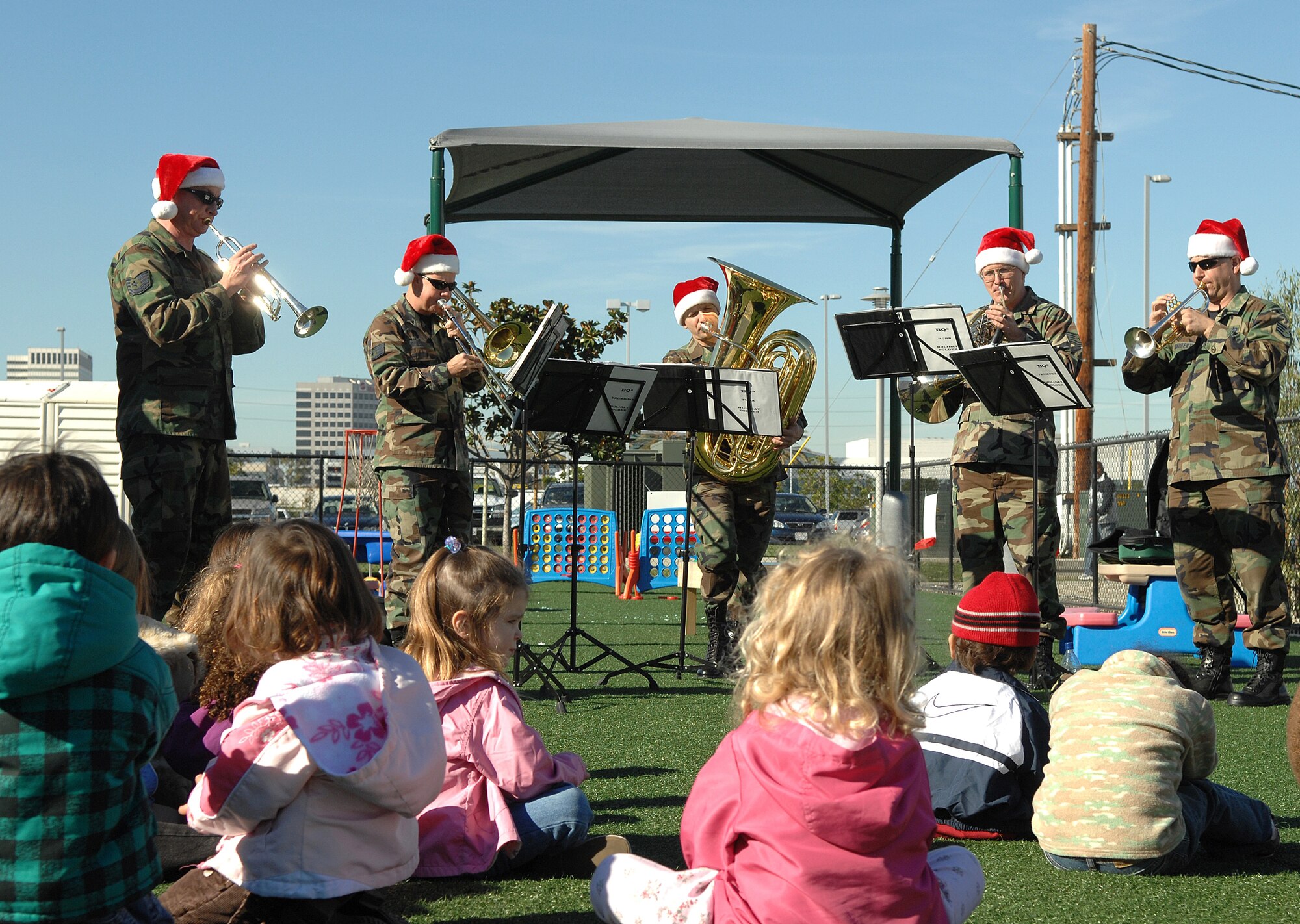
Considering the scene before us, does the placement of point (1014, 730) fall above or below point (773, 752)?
below

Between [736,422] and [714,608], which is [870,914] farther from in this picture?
[714,608]

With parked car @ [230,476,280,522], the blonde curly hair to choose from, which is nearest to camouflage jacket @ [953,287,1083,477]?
the blonde curly hair

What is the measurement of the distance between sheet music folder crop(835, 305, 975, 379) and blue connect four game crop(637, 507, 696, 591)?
6.71 m

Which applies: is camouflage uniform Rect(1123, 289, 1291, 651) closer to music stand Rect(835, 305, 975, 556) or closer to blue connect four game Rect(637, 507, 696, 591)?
music stand Rect(835, 305, 975, 556)

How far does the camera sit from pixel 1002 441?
21.0 feet

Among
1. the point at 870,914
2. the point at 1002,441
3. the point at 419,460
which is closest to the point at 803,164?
the point at 1002,441

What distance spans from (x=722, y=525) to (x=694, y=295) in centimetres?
137

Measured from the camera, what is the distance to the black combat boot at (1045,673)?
600cm

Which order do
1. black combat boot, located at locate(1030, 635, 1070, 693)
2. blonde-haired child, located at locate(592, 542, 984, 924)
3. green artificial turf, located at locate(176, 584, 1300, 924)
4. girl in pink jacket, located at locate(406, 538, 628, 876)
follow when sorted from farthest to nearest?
black combat boot, located at locate(1030, 635, 1070, 693), girl in pink jacket, located at locate(406, 538, 628, 876), green artificial turf, located at locate(176, 584, 1300, 924), blonde-haired child, located at locate(592, 542, 984, 924)

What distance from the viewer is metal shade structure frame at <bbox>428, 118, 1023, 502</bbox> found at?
667 cm

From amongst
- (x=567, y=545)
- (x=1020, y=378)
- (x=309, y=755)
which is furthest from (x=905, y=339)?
(x=567, y=545)

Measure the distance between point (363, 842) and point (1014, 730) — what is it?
1.82 metres

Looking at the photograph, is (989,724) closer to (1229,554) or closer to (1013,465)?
(1013,465)

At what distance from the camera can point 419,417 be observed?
5824 mm
